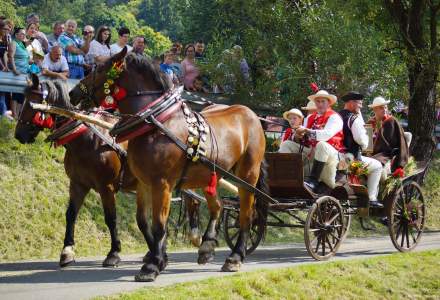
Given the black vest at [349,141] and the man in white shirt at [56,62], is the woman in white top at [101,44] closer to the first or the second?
the man in white shirt at [56,62]

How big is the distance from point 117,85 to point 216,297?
2794 mm

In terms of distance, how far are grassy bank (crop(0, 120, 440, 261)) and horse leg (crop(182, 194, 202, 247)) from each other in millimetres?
1440

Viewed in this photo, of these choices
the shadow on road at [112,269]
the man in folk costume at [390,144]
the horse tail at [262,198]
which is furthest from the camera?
the man in folk costume at [390,144]

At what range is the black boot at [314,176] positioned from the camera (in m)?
11.5

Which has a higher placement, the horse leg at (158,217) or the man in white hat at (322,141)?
the man in white hat at (322,141)

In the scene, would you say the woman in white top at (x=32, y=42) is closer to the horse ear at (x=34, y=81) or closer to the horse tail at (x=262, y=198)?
the horse ear at (x=34, y=81)

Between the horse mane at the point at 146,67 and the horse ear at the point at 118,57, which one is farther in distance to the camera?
the horse mane at the point at 146,67

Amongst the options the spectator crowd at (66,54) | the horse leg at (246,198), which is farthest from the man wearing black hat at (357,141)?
the spectator crowd at (66,54)

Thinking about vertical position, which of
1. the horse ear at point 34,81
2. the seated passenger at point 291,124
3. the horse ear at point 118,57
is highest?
the horse ear at point 118,57

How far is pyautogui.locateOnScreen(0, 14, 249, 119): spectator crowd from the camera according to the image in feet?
48.1

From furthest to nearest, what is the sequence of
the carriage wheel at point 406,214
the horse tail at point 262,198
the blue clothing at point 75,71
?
the blue clothing at point 75,71 → the carriage wheel at point 406,214 → the horse tail at point 262,198

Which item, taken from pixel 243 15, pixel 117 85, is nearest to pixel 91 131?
pixel 117 85

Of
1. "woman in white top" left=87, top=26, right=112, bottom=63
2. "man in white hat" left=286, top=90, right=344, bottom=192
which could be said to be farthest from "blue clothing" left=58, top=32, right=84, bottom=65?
"man in white hat" left=286, top=90, right=344, bottom=192

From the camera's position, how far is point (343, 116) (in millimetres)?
12375
